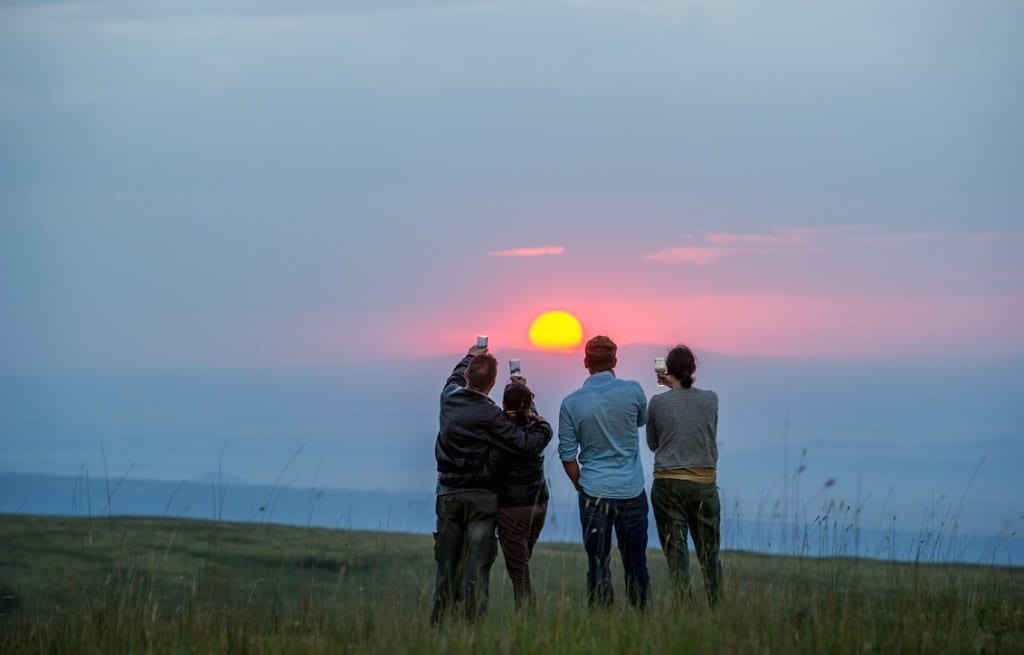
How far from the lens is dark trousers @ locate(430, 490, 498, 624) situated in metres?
8.80

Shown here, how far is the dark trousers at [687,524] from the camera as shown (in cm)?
896

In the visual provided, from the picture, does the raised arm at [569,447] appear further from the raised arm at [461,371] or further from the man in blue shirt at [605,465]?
the raised arm at [461,371]

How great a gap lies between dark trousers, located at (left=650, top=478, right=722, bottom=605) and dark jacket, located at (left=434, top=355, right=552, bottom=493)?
1079 millimetres

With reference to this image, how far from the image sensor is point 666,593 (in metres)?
8.89

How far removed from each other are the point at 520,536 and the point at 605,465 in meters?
0.81

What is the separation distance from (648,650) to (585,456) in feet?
7.01

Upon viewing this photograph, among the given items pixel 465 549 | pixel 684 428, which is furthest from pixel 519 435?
pixel 684 428

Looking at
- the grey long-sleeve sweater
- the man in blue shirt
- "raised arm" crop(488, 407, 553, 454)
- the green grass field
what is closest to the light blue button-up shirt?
the man in blue shirt

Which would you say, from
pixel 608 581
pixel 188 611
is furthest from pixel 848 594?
pixel 188 611

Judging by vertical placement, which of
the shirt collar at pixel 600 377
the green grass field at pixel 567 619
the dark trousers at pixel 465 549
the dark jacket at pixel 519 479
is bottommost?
the green grass field at pixel 567 619

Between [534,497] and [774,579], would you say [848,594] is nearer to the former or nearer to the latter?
[774,579]

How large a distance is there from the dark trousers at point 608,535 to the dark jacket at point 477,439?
0.66 metres

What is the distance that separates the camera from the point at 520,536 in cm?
887

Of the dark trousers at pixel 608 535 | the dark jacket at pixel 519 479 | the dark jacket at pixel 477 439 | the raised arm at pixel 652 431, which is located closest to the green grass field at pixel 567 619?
the dark trousers at pixel 608 535
